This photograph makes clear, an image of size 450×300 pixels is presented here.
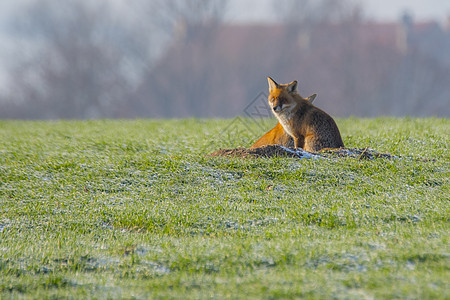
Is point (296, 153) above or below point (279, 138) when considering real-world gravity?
below

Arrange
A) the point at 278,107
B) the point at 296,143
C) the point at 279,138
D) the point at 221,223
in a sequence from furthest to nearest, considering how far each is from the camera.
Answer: the point at 279,138
the point at 296,143
the point at 278,107
the point at 221,223

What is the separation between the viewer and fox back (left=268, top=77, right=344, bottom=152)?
902cm

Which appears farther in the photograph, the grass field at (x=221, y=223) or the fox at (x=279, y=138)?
the fox at (x=279, y=138)

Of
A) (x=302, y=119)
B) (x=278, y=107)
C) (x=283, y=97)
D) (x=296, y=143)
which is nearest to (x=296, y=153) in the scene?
(x=296, y=143)

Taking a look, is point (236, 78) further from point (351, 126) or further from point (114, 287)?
point (114, 287)

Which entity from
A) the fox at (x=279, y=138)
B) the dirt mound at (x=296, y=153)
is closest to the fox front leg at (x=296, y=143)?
the dirt mound at (x=296, y=153)

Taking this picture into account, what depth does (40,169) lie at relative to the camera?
9.38 meters

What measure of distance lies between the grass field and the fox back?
64cm

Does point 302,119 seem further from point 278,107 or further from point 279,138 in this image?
point 279,138

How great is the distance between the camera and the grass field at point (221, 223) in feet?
15.4

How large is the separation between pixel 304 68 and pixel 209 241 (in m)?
46.6

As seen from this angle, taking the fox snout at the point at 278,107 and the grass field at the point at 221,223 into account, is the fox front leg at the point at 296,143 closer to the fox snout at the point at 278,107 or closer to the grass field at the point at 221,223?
the grass field at the point at 221,223

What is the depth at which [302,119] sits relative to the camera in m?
9.04

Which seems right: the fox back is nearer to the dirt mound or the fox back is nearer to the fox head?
the fox head
